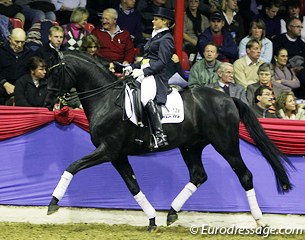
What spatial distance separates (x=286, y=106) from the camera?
1511cm

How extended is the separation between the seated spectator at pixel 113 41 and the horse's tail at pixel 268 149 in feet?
10.4

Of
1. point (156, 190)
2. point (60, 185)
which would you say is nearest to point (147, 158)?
point (156, 190)

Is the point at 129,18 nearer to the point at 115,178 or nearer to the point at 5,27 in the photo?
the point at 5,27

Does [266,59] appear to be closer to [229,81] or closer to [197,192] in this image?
[229,81]

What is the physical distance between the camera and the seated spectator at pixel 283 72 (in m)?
16.9

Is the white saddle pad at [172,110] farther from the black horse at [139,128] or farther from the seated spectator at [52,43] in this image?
the seated spectator at [52,43]

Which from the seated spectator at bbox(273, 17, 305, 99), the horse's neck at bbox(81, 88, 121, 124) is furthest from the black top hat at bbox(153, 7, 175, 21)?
the seated spectator at bbox(273, 17, 305, 99)

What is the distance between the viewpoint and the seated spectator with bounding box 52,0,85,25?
17.2m

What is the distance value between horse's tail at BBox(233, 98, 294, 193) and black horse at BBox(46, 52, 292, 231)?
0.02 meters

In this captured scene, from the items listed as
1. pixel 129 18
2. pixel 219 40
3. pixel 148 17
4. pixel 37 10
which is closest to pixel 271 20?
pixel 219 40

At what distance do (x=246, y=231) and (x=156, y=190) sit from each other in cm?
137

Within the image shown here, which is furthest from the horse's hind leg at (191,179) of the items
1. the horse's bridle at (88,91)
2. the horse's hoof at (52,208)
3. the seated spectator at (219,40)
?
the seated spectator at (219,40)

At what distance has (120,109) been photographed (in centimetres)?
1298

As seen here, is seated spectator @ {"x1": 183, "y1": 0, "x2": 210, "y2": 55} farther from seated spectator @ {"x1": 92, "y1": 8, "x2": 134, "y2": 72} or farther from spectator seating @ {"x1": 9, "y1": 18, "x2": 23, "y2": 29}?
spectator seating @ {"x1": 9, "y1": 18, "x2": 23, "y2": 29}
